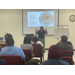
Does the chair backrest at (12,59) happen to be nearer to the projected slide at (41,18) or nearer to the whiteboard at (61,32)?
the whiteboard at (61,32)

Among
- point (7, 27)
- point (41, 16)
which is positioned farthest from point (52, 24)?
point (7, 27)

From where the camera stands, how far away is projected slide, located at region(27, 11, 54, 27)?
6.67 m

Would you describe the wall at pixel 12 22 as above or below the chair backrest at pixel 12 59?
above

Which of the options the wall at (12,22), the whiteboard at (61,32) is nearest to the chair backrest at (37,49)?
the whiteboard at (61,32)

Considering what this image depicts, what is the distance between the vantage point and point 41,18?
265 inches

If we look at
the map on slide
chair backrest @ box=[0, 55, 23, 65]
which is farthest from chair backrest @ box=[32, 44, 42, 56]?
the map on slide

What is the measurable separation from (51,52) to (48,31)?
5.25 m

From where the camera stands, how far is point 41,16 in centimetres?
672

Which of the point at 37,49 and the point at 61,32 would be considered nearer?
the point at 37,49

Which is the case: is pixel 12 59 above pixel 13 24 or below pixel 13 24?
below

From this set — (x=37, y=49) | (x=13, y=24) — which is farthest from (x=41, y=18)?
(x=37, y=49)

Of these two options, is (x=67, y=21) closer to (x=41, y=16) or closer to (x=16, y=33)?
(x=41, y=16)

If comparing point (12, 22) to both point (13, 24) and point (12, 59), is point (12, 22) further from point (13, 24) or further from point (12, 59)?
point (12, 59)

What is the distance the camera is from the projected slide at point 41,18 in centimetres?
667
